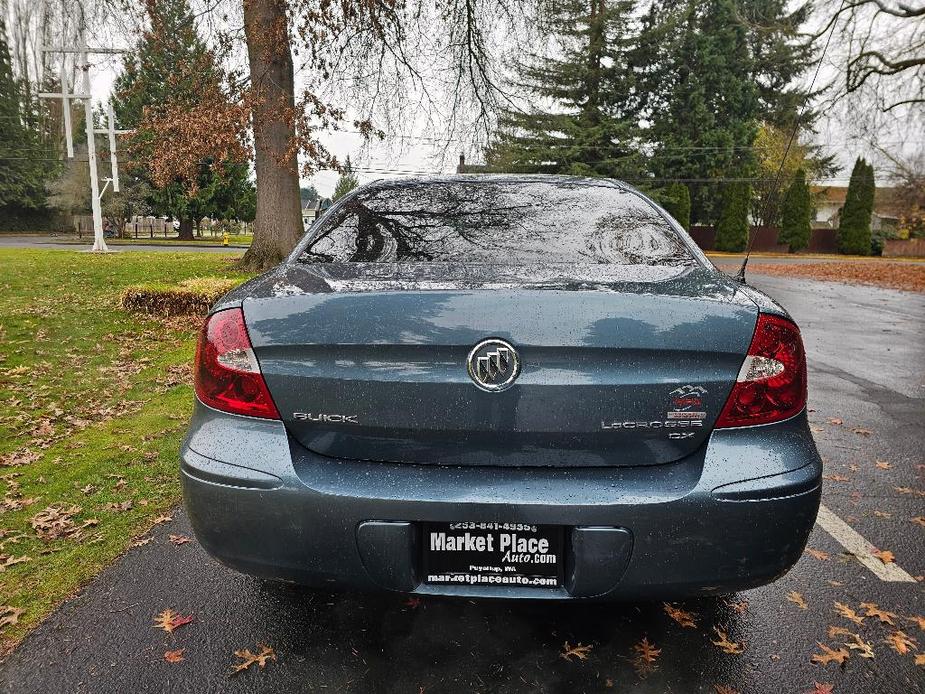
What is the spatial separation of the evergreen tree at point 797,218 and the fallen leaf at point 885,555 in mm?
41987

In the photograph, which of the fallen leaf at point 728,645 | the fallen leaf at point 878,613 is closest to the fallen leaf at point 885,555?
the fallen leaf at point 878,613

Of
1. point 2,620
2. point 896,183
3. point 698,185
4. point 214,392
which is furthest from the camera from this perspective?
point 698,185

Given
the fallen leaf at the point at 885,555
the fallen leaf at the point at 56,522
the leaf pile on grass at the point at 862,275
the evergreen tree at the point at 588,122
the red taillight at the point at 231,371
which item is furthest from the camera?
the evergreen tree at the point at 588,122

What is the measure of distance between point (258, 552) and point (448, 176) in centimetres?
198

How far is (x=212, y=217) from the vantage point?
45094mm

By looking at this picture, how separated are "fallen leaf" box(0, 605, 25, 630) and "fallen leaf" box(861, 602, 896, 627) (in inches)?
121

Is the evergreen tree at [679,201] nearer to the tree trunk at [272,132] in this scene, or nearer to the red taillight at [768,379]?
the tree trunk at [272,132]

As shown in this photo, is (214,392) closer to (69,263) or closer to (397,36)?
(397,36)

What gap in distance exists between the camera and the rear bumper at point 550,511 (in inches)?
68.4

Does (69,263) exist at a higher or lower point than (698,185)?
lower

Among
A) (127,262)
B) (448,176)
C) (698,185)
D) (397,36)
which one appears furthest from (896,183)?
(448,176)

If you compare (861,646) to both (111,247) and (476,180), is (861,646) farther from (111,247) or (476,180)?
(111,247)

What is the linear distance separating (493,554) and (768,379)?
90cm

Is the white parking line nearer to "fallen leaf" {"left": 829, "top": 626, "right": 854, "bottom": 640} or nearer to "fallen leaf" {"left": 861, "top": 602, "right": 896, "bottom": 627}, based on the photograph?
"fallen leaf" {"left": 861, "top": 602, "right": 896, "bottom": 627}
